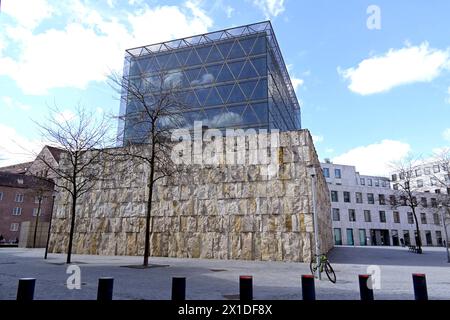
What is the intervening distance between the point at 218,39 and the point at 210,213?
33.0 m

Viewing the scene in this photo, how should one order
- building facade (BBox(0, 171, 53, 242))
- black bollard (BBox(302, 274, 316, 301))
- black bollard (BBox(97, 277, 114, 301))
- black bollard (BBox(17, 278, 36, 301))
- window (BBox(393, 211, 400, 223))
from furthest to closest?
1. window (BBox(393, 211, 400, 223))
2. building facade (BBox(0, 171, 53, 242))
3. black bollard (BBox(302, 274, 316, 301))
4. black bollard (BBox(97, 277, 114, 301))
5. black bollard (BBox(17, 278, 36, 301))

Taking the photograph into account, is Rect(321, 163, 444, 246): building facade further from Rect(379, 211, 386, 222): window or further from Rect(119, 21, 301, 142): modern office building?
Rect(119, 21, 301, 142): modern office building

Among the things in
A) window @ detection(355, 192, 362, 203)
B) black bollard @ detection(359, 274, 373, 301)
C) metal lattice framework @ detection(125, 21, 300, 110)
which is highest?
metal lattice framework @ detection(125, 21, 300, 110)

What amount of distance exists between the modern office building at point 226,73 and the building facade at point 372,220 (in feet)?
74.8

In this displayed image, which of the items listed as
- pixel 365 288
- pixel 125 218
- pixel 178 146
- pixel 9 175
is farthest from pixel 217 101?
pixel 9 175

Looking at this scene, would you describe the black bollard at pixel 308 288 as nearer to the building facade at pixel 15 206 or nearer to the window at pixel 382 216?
the building facade at pixel 15 206

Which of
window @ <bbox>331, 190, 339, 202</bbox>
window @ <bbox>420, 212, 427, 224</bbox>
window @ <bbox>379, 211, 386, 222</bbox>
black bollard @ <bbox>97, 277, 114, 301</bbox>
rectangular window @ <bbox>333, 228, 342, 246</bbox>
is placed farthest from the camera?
window @ <bbox>420, 212, 427, 224</bbox>

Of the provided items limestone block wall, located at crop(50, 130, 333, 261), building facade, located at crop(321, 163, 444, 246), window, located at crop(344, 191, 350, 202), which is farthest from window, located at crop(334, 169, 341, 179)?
limestone block wall, located at crop(50, 130, 333, 261)

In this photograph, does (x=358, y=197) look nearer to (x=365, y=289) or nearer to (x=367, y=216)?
(x=367, y=216)

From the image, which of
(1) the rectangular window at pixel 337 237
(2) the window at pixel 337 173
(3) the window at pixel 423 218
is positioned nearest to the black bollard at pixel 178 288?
(1) the rectangular window at pixel 337 237

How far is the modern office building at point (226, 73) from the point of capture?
4169 cm

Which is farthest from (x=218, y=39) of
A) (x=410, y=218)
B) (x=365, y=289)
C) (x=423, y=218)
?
(x=423, y=218)

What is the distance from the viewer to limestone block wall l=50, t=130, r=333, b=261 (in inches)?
787

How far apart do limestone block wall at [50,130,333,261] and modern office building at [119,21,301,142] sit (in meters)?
18.1
